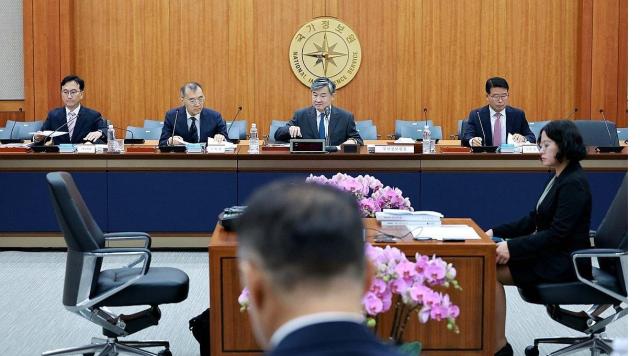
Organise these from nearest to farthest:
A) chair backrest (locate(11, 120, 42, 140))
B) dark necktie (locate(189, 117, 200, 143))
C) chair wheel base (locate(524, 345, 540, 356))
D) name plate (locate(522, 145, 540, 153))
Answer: chair wheel base (locate(524, 345, 540, 356)) → name plate (locate(522, 145, 540, 153)) → dark necktie (locate(189, 117, 200, 143)) → chair backrest (locate(11, 120, 42, 140))

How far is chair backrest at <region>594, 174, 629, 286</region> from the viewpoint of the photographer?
3.72 m

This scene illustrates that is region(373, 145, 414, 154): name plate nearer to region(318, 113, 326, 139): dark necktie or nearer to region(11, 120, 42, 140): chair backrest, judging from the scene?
region(318, 113, 326, 139): dark necktie

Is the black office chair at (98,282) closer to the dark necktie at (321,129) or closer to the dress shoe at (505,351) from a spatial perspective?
the dress shoe at (505,351)

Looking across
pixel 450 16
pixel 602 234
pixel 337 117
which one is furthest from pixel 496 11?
pixel 602 234

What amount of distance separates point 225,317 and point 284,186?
2475 millimetres

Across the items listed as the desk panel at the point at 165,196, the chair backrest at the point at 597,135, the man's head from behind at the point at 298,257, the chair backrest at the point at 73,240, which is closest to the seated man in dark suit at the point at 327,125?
the desk panel at the point at 165,196

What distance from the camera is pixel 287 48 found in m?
10.6

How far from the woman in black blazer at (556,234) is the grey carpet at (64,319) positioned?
0.59 meters

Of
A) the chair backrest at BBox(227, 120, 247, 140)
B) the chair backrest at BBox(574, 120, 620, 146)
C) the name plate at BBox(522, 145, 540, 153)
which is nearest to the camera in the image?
the name plate at BBox(522, 145, 540, 153)

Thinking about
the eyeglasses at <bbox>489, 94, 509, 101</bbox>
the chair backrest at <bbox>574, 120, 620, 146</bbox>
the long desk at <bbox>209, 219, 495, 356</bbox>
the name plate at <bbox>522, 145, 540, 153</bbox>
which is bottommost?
the long desk at <bbox>209, 219, 495, 356</bbox>

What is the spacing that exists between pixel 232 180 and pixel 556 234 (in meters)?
3.15

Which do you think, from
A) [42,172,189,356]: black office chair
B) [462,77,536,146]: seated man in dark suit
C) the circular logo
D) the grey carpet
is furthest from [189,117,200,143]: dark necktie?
the circular logo

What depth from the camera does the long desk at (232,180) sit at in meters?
6.31

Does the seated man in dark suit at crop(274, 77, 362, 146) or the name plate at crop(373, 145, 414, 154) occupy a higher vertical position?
the seated man in dark suit at crop(274, 77, 362, 146)
